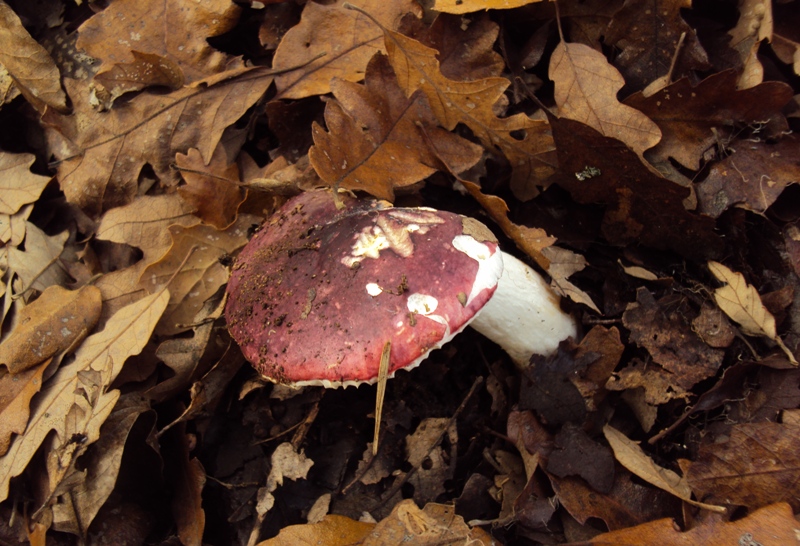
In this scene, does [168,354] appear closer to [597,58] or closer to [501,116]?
[501,116]

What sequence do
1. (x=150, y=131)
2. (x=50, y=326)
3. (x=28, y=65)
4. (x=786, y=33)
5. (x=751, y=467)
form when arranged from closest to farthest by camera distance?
(x=751, y=467) → (x=786, y=33) → (x=50, y=326) → (x=150, y=131) → (x=28, y=65)

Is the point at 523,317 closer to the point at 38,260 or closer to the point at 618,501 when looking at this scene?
the point at 618,501

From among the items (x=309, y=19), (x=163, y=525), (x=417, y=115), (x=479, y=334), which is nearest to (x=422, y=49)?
(x=417, y=115)

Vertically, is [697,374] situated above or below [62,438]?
below

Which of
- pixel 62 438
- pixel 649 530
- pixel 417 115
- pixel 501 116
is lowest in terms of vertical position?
pixel 649 530

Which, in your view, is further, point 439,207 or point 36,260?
point 36,260

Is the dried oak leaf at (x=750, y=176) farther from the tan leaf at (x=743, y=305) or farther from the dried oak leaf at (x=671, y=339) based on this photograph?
the dried oak leaf at (x=671, y=339)

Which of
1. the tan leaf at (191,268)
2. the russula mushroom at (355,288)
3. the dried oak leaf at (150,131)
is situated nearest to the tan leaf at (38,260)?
the dried oak leaf at (150,131)

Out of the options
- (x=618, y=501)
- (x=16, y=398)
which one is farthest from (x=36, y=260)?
(x=618, y=501)

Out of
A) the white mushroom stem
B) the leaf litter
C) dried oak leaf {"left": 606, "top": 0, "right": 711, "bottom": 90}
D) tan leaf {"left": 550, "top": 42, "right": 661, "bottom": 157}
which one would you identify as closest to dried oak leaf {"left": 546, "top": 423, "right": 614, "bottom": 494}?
the leaf litter
